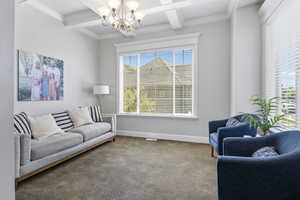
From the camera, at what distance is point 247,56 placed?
3004 mm

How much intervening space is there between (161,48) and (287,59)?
263 cm

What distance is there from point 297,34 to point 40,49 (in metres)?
4.18

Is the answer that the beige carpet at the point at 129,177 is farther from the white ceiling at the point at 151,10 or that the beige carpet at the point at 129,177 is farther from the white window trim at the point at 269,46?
the white ceiling at the point at 151,10

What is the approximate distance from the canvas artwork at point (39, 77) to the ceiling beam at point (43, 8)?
35.4 inches

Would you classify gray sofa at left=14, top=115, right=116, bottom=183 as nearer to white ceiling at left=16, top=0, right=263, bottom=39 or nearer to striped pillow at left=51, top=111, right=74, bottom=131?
Answer: striped pillow at left=51, top=111, right=74, bottom=131

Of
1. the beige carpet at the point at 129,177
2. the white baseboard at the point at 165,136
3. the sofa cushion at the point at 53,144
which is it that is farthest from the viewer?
the white baseboard at the point at 165,136

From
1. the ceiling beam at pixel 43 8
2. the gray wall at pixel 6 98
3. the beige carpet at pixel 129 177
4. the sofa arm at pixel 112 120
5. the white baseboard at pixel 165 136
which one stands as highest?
the ceiling beam at pixel 43 8

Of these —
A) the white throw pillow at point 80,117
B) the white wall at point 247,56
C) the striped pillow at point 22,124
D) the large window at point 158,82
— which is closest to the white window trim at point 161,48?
the large window at point 158,82

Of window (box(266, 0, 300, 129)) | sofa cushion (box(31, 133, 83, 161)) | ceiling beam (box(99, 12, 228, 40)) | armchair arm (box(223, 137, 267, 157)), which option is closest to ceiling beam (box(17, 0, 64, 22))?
ceiling beam (box(99, 12, 228, 40))

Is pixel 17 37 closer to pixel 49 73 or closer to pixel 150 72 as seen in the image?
pixel 49 73

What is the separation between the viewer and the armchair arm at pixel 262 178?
1.13 m

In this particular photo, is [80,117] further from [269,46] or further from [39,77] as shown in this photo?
[269,46]

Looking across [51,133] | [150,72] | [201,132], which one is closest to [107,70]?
[150,72]

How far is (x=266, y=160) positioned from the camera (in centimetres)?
117
